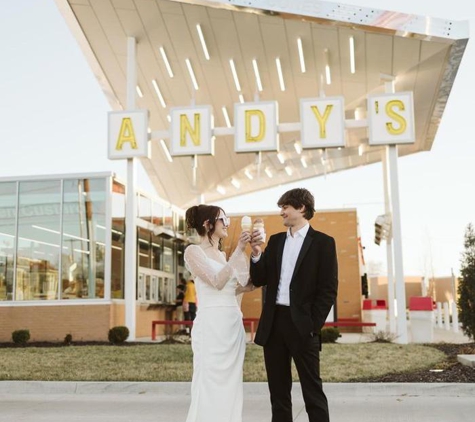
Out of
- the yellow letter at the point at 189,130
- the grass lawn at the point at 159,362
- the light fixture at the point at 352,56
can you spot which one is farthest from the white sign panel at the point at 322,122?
the grass lawn at the point at 159,362

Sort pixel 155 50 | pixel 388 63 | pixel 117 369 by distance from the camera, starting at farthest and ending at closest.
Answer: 1. pixel 155 50
2. pixel 388 63
3. pixel 117 369

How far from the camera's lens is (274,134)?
738 inches

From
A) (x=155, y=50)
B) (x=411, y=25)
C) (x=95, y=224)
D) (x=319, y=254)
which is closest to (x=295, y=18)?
(x=411, y=25)

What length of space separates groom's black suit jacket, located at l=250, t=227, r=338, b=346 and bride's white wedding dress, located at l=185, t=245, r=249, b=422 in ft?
0.77

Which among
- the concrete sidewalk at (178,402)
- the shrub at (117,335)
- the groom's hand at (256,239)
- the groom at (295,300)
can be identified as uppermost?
the groom's hand at (256,239)

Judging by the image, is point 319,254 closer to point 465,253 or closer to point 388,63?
point 465,253

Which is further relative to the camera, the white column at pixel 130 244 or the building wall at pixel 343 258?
the building wall at pixel 343 258

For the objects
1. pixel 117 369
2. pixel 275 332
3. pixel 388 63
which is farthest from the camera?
pixel 388 63

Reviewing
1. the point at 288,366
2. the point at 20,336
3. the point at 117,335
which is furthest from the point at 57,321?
the point at 288,366

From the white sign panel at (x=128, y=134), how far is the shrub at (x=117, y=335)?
4836mm

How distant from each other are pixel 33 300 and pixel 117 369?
845cm

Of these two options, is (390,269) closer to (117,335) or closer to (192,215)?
(117,335)

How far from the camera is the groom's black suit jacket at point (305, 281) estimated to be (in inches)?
200

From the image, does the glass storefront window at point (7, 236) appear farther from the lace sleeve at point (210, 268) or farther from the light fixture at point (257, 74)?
the lace sleeve at point (210, 268)
